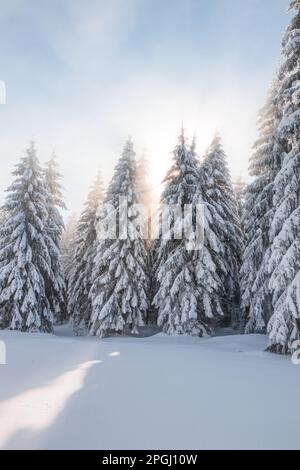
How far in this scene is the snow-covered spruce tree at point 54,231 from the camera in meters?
25.7

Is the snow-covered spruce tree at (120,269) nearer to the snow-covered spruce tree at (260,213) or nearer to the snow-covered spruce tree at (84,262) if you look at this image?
the snow-covered spruce tree at (84,262)

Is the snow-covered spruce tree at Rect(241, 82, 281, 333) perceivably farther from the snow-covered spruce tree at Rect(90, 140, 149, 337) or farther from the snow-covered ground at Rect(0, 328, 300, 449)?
the snow-covered ground at Rect(0, 328, 300, 449)

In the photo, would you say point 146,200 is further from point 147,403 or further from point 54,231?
point 147,403

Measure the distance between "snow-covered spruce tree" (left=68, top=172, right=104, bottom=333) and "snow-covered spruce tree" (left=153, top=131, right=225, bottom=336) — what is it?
27.3ft

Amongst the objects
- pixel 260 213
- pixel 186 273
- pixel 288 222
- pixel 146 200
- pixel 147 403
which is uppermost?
pixel 146 200

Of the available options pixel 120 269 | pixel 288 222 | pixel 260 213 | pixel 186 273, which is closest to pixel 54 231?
pixel 120 269

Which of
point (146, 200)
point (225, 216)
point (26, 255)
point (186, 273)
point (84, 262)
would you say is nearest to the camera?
point (186, 273)

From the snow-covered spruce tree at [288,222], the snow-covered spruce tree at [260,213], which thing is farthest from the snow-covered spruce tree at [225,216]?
the snow-covered spruce tree at [288,222]

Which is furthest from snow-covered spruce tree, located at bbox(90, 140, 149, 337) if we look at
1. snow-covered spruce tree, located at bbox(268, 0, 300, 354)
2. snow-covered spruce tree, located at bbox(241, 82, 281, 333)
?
snow-covered spruce tree, located at bbox(268, 0, 300, 354)

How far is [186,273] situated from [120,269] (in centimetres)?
477

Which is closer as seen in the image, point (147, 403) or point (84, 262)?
point (147, 403)

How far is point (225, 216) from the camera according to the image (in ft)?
81.4

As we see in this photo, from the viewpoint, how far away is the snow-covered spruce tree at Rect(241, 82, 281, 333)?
62.6 ft
